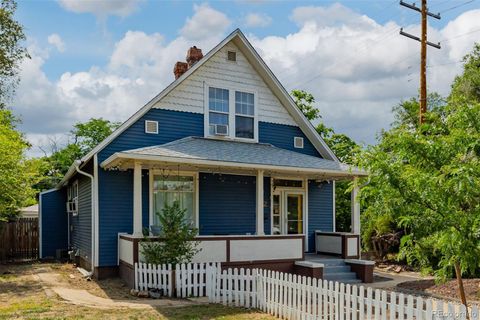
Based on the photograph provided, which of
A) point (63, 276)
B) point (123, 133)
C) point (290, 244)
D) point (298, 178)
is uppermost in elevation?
point (123, 133)

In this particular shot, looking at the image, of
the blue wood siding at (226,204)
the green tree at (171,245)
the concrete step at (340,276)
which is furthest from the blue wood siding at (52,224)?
the concrete step at (340,276)

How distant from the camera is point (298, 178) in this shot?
16828 millimetres

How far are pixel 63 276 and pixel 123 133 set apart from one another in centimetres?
459

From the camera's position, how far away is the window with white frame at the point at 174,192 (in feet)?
46.7

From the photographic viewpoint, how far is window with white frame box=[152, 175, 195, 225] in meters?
14.2

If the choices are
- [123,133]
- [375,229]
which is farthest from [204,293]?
[375,229]

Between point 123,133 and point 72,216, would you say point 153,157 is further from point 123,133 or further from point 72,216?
point 72,216

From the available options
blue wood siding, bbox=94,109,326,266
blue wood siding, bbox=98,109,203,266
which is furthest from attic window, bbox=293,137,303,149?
blue wood siding, bbox=98,109,203,266

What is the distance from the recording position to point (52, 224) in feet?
67.0

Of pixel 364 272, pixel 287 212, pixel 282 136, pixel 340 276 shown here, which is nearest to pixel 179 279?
pixel 340 276

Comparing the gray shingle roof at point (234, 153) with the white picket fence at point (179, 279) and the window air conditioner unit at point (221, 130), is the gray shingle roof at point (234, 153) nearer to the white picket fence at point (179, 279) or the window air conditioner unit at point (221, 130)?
the window air conditioner unit at point (221, 130)

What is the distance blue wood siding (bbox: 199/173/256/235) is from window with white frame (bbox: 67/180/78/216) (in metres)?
5.42

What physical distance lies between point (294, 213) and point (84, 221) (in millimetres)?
7014

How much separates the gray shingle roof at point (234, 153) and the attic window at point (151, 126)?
695 mm
